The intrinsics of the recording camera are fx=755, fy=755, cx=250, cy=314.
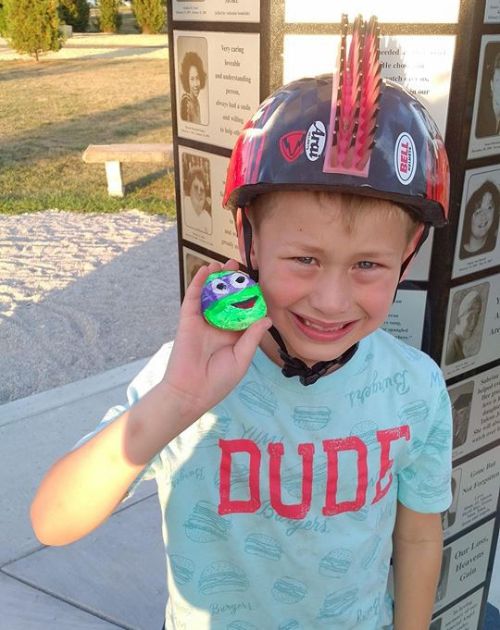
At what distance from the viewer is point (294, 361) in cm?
179

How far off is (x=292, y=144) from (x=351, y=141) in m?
0.14

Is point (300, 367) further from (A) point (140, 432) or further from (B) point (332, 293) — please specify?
(A) point (140, 432)

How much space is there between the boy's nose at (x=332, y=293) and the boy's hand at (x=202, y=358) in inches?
6.3

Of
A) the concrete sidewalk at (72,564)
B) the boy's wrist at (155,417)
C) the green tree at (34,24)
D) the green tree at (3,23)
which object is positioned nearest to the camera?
the boy's wrist at (155,417)

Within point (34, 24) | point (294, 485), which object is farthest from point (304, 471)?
point (34, 24)

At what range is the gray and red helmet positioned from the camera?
169 cm

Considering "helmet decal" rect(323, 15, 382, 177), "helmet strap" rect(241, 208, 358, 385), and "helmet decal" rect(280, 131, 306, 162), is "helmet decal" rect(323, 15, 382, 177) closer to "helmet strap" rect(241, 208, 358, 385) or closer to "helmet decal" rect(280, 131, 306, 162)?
"helmet decal" rect(280, 131, 306, 162)

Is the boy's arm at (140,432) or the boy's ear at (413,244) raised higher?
the boy's ear at (413,244)

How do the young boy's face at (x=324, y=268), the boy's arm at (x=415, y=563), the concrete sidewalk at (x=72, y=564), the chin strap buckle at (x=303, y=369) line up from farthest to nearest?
the concrete sidewalk at (x=72, y=564), the boy's arm at (x=415, y=563), the chin strap buckle at (x=303, y=369), the young boy's face at (x=324, y=268)

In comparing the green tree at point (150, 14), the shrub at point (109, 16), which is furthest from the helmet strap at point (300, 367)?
the shrub at point (109, 16)

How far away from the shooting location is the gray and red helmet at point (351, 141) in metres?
1.69

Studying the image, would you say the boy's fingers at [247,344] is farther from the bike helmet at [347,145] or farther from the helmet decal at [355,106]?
the helmet decal at [355,106]

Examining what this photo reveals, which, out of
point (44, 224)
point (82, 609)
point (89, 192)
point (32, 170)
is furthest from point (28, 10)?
point (82, 609)

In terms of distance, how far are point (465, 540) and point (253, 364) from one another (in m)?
1.51
